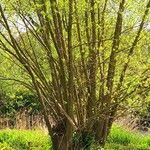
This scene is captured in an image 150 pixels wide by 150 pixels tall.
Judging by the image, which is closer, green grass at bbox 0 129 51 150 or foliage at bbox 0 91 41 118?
green grass at bbox 0 129 51 150

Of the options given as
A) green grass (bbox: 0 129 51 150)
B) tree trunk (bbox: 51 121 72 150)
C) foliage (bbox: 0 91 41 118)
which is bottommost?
tree trunk (bbox: 51 121 72 150)

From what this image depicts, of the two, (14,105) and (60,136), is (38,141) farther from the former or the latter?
(14,105)

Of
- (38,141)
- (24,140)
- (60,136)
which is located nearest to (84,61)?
(60,136)

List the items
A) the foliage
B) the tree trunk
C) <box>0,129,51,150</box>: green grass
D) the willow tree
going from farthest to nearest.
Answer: the foliage, <box>0,129,51,150</box>: green grass, the tree trunk, the willow tree

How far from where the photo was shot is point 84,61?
736 centimetres

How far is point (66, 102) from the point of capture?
6715 mm

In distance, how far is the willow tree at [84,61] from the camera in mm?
6641

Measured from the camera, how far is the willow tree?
664 cm

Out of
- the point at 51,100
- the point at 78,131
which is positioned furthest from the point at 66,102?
the point at 78,131

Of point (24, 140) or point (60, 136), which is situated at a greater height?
point (24, 140)

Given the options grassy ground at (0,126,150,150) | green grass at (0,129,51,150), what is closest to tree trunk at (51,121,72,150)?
grassy ground at (0,126,150,150)

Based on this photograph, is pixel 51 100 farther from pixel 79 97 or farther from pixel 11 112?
pixel 11 112

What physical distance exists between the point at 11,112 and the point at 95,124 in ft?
38.5

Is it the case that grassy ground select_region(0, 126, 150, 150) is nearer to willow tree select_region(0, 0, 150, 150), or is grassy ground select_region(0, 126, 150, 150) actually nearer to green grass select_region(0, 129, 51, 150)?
green grass select_region(0, 129, 51, 150)
